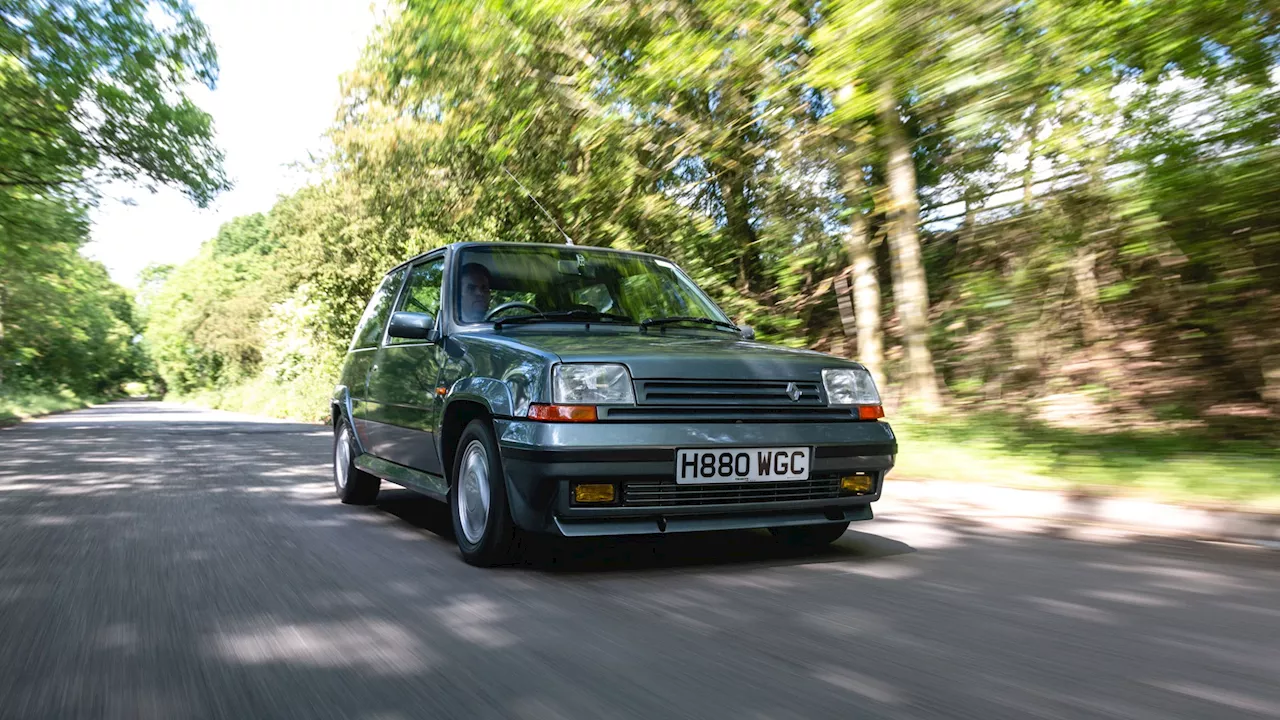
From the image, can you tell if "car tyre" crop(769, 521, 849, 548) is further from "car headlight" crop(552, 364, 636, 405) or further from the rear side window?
the rear side window

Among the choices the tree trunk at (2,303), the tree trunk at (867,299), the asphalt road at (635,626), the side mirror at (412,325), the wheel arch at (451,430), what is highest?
the tree trunk at (2,303)

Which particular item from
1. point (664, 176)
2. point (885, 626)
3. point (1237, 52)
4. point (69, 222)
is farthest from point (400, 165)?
point (885, 626)

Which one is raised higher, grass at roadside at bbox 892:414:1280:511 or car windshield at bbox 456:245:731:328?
car windshield at bbox 456:245:731:328

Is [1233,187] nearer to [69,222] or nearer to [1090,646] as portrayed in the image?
[1090,646]

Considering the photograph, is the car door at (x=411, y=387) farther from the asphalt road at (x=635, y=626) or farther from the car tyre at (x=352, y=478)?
the car tyre at (x=352, y=478)

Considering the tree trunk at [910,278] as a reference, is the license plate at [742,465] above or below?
below

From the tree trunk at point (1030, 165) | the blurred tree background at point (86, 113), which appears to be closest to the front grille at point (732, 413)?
the tree trunk at point (1030, 165)

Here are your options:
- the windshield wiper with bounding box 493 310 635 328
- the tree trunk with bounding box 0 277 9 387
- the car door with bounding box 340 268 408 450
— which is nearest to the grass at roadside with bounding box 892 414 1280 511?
the windshield wiper with bounding box 493 310 635 328

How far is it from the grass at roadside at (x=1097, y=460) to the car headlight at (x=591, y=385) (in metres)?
3.66

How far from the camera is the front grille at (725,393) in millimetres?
4383

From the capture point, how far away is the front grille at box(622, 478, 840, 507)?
4305 millimetres

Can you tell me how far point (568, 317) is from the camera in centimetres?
543

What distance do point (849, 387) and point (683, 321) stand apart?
3.65 ft

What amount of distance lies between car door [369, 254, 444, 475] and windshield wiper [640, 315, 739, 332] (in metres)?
1.15
